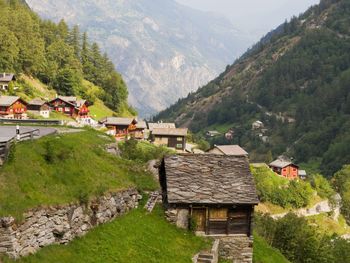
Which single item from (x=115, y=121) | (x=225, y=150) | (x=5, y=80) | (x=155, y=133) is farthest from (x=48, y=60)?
(x=225, y=150)

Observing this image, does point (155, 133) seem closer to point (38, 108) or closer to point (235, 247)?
point (38, 108)

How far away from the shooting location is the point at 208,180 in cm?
3488

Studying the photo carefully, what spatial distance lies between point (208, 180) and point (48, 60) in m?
147

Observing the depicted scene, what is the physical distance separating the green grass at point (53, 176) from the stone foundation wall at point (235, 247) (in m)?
7.33

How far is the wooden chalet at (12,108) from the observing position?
360 ft

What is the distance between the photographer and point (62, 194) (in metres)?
26.2

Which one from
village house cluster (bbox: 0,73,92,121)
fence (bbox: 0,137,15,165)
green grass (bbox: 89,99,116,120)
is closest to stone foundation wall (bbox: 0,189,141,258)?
fence (bbox: 0,137,15,165)

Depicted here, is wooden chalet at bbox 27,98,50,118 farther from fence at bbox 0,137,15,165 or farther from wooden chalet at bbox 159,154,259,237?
fence at bbox 0,137,15,165

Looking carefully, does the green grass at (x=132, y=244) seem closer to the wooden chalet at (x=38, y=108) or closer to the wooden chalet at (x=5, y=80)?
the wooden chalet at (x=38, y=108)

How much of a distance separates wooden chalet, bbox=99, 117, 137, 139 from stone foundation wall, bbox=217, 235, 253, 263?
310ft

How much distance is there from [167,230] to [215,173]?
226 inches

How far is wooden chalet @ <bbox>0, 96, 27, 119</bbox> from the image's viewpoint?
109688 mm

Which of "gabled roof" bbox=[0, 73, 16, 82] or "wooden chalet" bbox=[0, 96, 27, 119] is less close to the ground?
"gabled roof" bbox=[0, 73, 16, 82]

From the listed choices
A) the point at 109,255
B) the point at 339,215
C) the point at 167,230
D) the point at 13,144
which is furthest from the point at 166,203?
A: the point at 339,215
